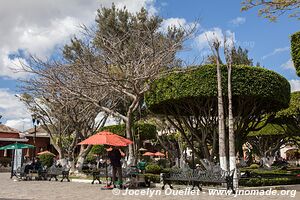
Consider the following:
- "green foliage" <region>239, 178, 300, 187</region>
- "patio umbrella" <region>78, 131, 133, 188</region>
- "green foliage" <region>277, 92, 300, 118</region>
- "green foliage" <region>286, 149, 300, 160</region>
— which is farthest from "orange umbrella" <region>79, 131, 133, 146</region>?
"green foliage" <region>286, 149, 300, 160</region>

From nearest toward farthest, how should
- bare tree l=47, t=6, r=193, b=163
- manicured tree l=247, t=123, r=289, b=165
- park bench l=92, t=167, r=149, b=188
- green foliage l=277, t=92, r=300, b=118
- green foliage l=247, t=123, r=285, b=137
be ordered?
park bench l=92, t=167, r=149, b=188, bare tree l=47, t=6, r=193, b=163, green foliage l=277, t=92, r=300, b=118, green foliage l=247, t=123, r=285, b=137, manicured tree l=247, t=123, r=289, b=165

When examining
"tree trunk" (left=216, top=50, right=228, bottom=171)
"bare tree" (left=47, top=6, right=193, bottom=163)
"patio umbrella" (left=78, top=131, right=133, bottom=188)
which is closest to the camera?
"patio umbrella" (left=78, top=131, right=133, bottom=188)

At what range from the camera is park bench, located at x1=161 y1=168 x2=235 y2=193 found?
41.6 ft

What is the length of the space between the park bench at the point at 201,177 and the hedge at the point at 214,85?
426 centimetres

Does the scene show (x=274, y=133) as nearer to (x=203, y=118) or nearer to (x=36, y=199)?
(x=203, y=118)

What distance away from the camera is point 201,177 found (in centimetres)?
1338

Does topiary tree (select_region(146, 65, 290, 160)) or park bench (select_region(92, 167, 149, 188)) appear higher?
topiary tree (select_region(146, 65, 290, 160))

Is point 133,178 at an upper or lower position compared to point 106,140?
lower

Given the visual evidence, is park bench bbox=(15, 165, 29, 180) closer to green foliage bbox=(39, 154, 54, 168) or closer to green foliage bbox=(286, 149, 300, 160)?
green foliage bbox=(39, 154, 54, 168)

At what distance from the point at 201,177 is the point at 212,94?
456cm

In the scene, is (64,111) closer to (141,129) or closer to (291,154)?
(141,129)

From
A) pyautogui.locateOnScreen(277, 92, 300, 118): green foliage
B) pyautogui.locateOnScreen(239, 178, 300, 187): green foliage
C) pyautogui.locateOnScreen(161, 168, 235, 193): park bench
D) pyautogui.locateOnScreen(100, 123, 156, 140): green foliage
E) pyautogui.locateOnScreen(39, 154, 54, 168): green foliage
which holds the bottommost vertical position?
pyautogui.locateOnScreen(239, 178, 300, 187): green foliage

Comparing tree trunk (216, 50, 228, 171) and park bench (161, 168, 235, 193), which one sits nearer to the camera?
park bench (161, 168, 235, 193)

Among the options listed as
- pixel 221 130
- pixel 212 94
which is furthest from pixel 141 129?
pixel 221 130
